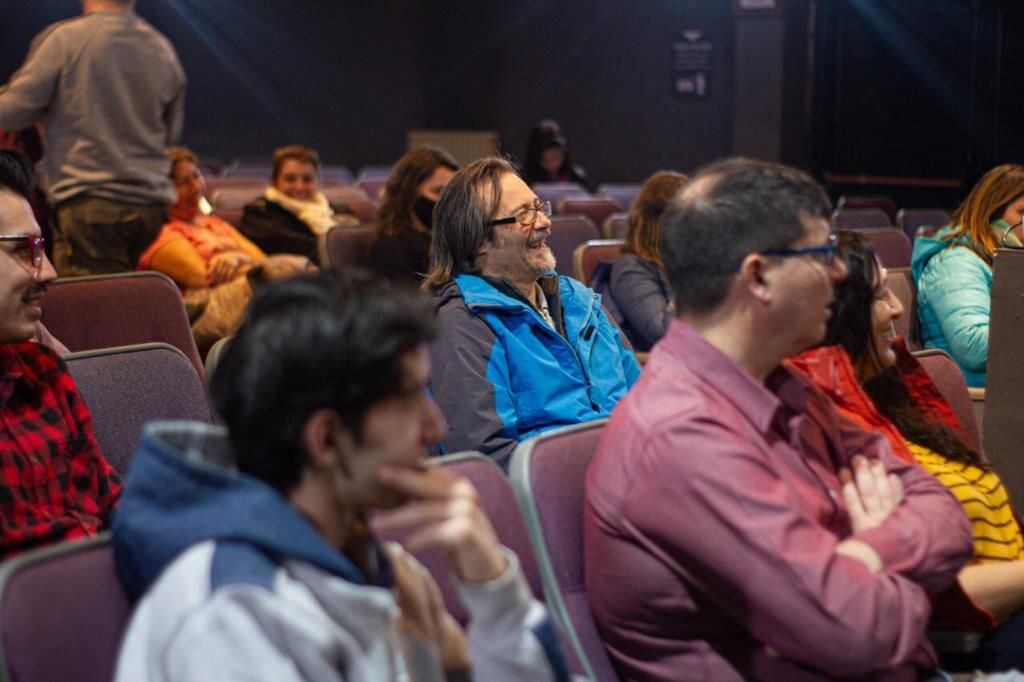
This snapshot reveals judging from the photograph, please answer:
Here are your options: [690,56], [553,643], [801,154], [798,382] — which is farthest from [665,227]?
[690,56]

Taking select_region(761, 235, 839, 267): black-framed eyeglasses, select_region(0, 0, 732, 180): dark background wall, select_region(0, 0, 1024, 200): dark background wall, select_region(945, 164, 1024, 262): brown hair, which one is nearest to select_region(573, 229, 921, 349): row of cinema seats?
select_region(945, 164, 1024, 262): brown hair

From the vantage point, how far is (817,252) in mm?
1575

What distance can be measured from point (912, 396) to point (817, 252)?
0.63 metres

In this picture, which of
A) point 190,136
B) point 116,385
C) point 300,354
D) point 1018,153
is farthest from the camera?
point 190,136

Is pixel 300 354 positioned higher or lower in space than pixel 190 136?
higher

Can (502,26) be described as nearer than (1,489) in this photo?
No

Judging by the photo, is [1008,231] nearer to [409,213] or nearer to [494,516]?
[409,213]

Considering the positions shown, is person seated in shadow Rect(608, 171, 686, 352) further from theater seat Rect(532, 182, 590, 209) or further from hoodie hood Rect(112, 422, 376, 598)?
theater seat Rect(532, 182, 590, 209)

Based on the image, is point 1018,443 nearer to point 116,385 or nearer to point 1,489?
point 116,385

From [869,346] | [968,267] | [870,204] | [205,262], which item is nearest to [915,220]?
[870,204]

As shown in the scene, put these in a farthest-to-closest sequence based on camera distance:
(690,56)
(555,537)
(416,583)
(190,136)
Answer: (190,136) → (690,56) → (555,537) → (416,583)

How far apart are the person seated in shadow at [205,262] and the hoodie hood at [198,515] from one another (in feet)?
8.22

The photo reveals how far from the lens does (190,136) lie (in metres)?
11.3

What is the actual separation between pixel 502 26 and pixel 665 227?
1098 cm
